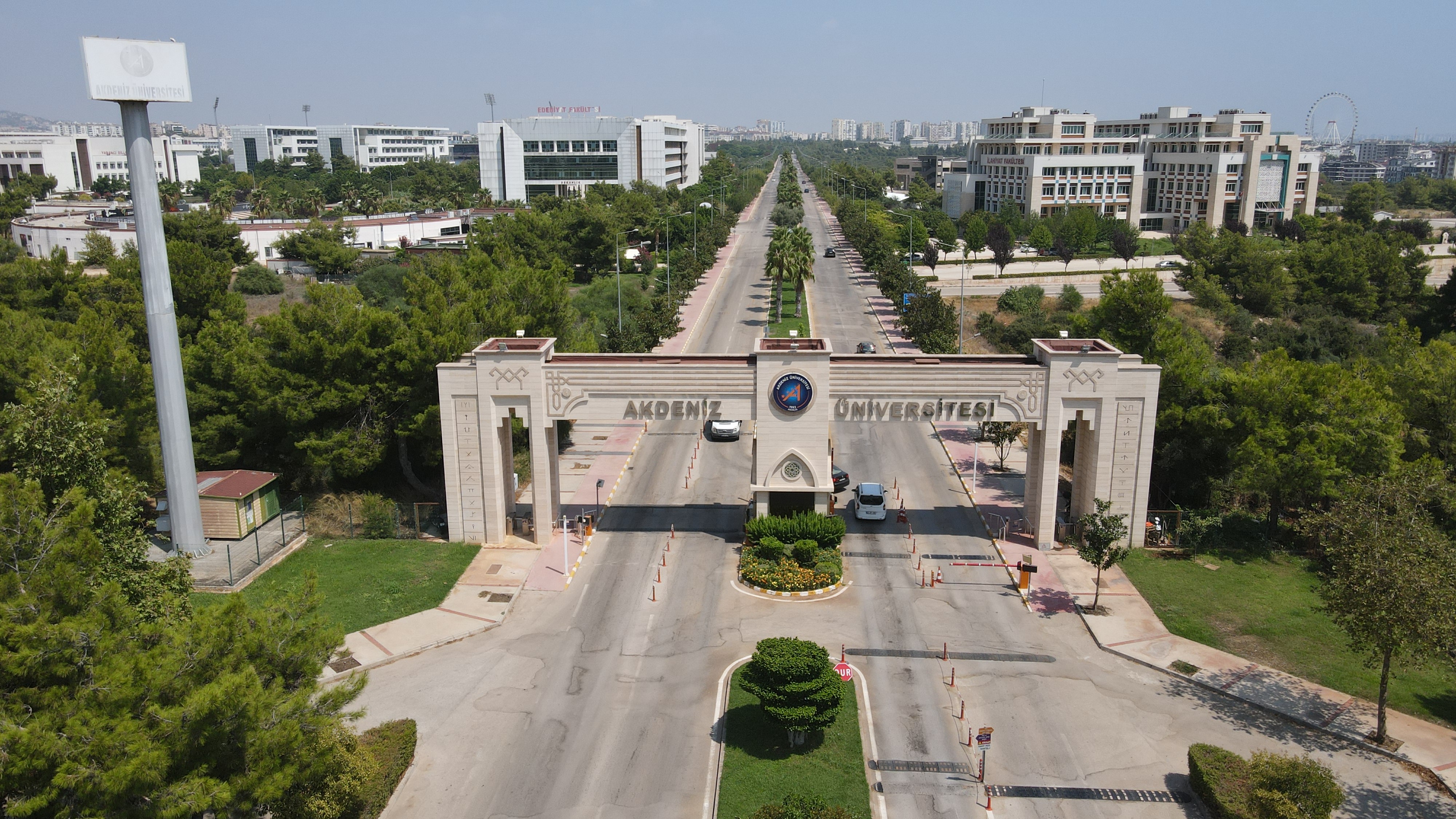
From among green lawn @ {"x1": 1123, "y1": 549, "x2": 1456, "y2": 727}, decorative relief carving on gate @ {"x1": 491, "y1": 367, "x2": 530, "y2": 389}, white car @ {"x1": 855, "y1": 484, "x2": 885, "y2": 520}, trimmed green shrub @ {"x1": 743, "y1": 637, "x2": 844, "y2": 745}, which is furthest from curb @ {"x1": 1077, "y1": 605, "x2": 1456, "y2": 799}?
decorative relief carving on gate @ {"x1": 491, "y1": 367, "x2": 530, "y2": 389}

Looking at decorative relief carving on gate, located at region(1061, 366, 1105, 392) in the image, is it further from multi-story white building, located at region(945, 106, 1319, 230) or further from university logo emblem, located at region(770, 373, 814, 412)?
multi-story white building, located at region(945, 106, 1319, 230)

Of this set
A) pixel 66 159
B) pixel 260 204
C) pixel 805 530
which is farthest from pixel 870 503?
pixel 66 159

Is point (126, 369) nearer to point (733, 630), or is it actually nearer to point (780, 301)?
point (733, 630)

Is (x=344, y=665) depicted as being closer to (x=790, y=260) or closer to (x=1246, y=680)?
(x=1246, y=680)

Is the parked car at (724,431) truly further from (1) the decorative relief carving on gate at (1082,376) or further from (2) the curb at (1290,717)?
(2) the curb at (1290,717)

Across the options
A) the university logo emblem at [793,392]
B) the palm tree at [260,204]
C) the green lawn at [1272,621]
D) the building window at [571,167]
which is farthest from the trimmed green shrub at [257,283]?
the building window at [571,167]
